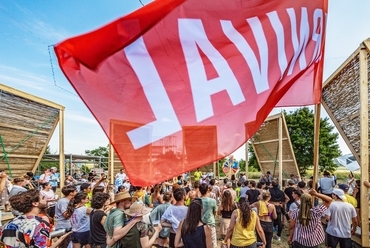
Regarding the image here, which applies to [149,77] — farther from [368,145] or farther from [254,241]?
[368,145]

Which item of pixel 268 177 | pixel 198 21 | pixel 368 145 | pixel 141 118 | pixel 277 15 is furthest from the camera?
pixel 268 177

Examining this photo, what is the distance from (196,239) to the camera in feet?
11.1

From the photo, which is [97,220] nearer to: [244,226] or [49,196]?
[244,226]

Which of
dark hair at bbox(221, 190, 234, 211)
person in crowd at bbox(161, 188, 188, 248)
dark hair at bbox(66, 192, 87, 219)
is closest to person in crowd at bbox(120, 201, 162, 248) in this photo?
person in crowd at bbox(161, 188, 188, 248)

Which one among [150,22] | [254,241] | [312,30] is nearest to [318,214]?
[254,241]

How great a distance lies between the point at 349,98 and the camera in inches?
282

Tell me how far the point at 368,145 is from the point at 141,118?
594 centimetres

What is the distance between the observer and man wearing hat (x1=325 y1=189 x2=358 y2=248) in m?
5.19

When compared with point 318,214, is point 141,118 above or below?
above

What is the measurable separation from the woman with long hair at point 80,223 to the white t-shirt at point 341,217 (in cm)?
453

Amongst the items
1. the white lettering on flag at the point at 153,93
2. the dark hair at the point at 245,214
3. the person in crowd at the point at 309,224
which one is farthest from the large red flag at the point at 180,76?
the person in crowd at the point at 309,224

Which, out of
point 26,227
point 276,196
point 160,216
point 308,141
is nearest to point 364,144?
point 276,196

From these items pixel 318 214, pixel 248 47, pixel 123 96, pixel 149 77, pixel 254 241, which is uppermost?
pixel 248 47

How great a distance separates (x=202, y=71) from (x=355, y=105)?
5715 millimetres
